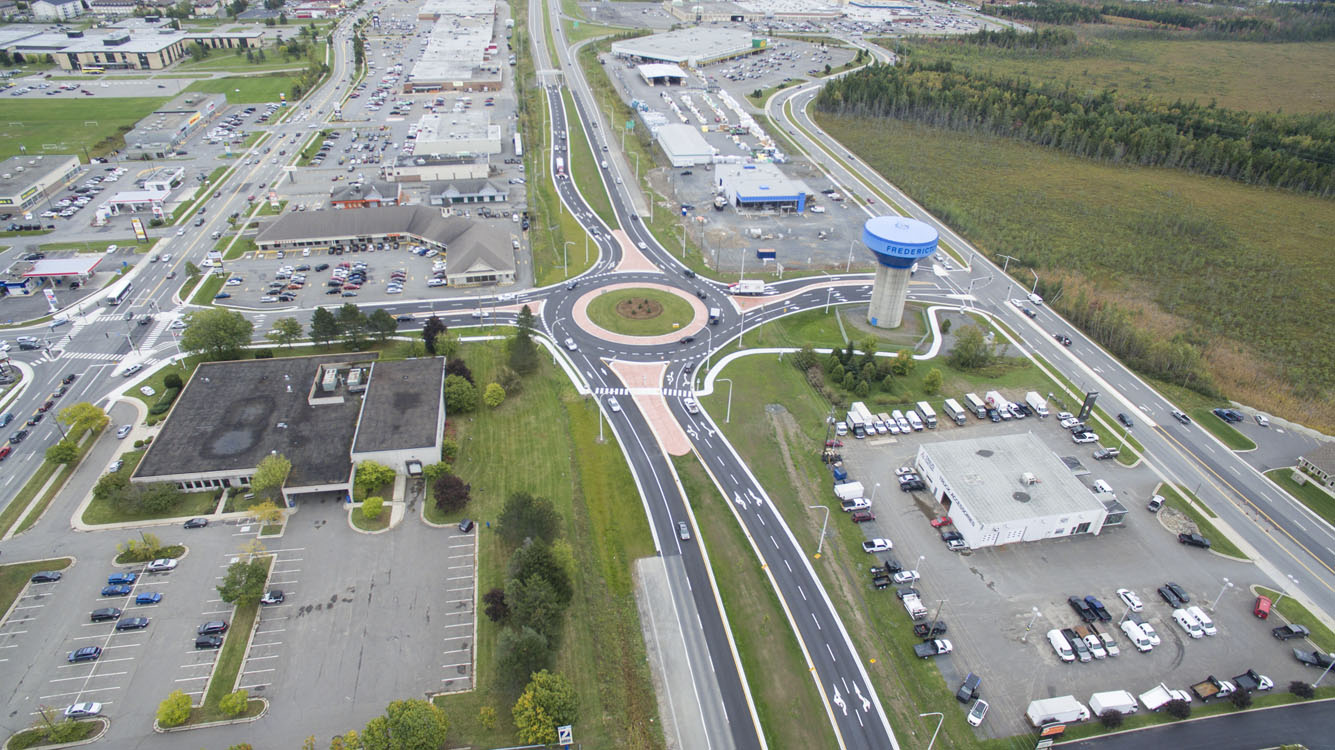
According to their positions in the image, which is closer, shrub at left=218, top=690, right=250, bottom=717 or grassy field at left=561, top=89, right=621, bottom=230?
shrub at left=218, top=690, right=250, bottom=717

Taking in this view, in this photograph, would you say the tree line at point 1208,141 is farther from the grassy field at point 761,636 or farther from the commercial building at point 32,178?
the commercial building at point 32,178

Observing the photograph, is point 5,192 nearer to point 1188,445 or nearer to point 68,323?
point 68,323

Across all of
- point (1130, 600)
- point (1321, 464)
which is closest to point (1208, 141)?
point (1321, 464)

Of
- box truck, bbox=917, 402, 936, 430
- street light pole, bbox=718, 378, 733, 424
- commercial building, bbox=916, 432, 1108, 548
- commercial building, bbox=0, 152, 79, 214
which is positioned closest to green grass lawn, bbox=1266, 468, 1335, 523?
commercial building, bbox=916, 432, 1108, 548

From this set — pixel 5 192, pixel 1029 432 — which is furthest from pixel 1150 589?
pixel 5 192

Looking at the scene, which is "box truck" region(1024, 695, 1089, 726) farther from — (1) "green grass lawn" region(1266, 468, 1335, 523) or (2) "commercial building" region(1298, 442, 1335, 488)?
(2) "commercial building" region(1298, 442, 1335, 488)

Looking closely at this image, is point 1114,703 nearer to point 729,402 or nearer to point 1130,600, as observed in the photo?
point 1130,600
